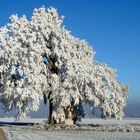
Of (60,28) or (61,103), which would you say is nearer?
(61,103)

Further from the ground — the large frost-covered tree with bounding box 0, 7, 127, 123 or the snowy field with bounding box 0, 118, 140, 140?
the large frost-covered tree with bounding box 0, 7, 127, 123

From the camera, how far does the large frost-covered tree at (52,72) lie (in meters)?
45.1

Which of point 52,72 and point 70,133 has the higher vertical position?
point 52,72

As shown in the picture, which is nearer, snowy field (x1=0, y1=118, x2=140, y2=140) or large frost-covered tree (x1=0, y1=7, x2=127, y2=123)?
snowy field (x1=0, y1=118, x2=140, y2=140)

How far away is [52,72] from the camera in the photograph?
157ft

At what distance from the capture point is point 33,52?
45.5 meters

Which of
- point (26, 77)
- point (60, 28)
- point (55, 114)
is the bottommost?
point (55, 114)

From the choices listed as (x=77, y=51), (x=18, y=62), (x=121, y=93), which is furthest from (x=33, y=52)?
(x=121, y=93)

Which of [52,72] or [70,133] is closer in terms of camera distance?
[70,133]

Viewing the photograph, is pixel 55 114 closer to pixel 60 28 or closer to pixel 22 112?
pixel 22 112

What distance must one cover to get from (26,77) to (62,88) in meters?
3.01

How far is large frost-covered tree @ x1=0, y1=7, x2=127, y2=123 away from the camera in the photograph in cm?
4506

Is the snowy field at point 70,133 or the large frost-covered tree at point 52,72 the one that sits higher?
the large frost-covered tree at point 52,72

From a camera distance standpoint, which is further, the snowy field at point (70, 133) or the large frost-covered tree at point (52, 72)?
the large frost-covered tree at point (52, 72)
